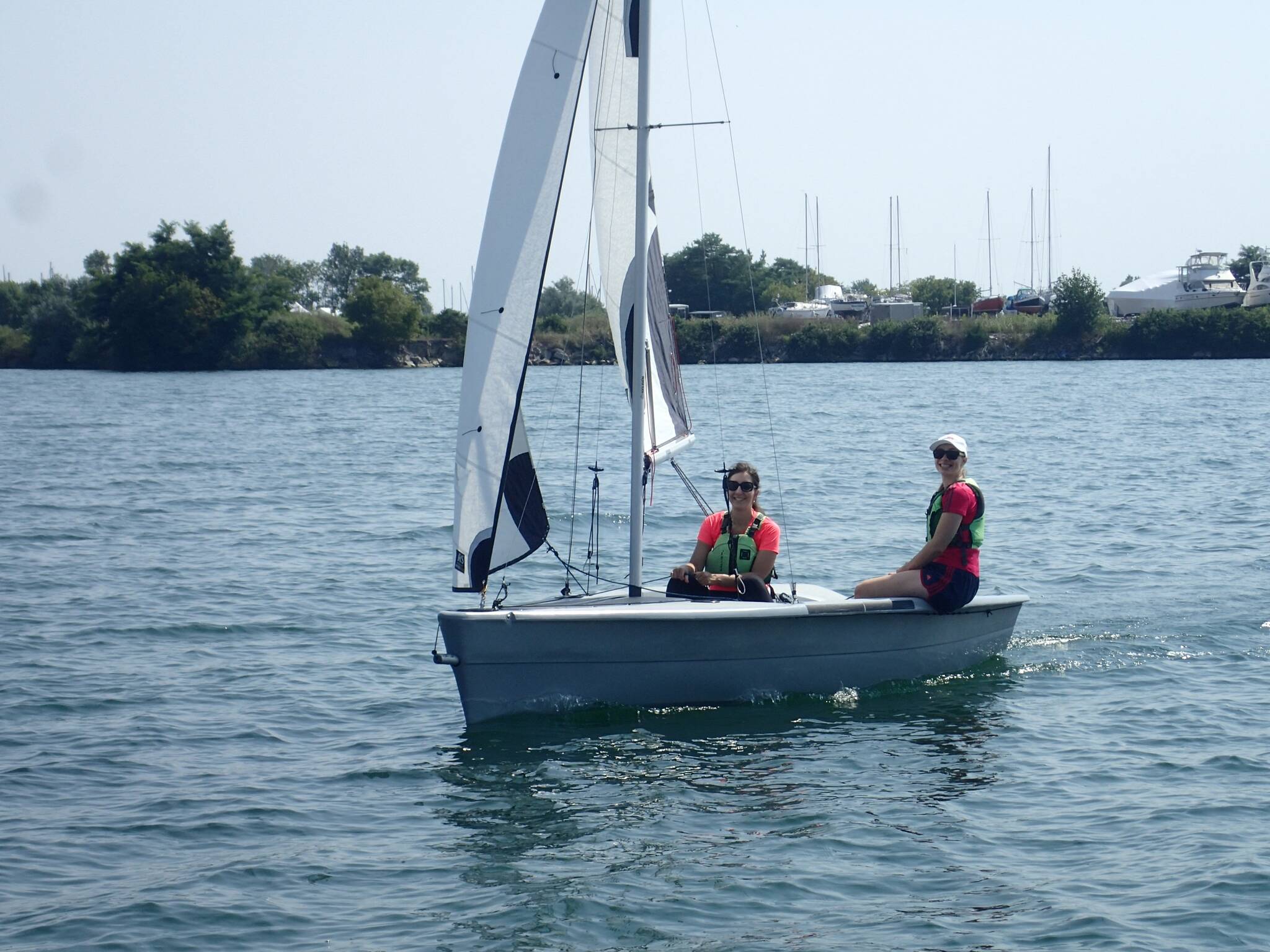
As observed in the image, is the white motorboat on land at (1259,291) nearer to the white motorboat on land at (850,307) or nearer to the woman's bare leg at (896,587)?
the white motorboat on land at (850,307)

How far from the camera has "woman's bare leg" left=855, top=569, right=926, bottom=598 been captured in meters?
9.79

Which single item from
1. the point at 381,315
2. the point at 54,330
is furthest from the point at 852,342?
the point at 54,330

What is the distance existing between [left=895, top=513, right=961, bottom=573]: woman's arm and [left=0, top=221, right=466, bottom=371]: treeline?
7383cm

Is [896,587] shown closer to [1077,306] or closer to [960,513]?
[960,513]

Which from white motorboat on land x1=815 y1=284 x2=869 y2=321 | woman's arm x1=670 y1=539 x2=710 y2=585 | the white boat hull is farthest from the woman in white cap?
white motorboat on land x1=815 y1=284 x2=869 y2=321

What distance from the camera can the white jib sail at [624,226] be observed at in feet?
31.4

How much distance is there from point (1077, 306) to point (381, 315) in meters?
38.2

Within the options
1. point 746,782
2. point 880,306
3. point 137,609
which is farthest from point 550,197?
point 880,306

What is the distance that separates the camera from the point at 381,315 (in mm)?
81188

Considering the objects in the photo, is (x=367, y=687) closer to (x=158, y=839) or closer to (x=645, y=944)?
(x=158, y=839)

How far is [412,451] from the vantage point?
32094 mm

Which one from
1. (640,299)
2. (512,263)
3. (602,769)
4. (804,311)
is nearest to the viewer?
(602,769)

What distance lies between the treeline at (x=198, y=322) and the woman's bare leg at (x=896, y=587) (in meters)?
73.7

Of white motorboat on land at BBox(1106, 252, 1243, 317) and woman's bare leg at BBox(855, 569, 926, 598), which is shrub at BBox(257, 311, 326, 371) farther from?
woman's bare leg at BBox(855, 569, 926, 598)
